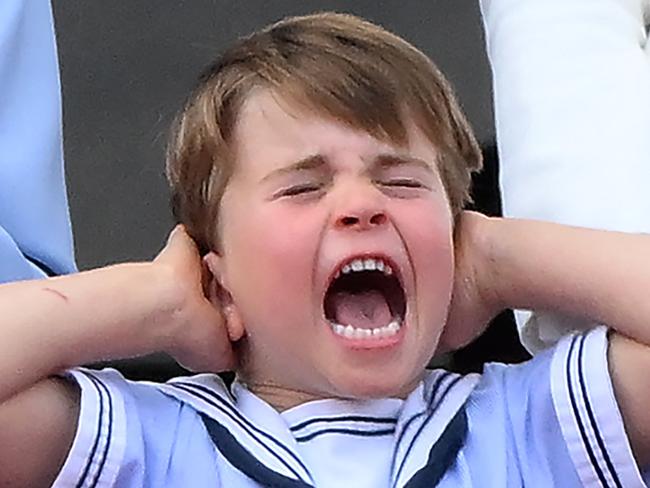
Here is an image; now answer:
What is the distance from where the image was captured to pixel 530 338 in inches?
39.1

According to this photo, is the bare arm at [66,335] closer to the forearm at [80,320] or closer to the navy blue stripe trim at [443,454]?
the forearm at [80,320]

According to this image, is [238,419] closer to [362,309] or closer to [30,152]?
[362,309]

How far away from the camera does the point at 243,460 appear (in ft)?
2.82

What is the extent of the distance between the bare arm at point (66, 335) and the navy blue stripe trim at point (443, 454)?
149 millimetres

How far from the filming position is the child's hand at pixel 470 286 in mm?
932

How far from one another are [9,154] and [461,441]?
1.12ft

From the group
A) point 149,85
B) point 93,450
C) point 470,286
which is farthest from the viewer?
point 149,85

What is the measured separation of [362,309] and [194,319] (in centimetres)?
10

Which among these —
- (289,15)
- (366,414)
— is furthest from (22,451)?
(289,15)

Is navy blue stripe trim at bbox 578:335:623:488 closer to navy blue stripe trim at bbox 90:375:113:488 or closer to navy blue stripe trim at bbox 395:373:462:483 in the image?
navy blue stripe trim at bbox 395:373:462:483

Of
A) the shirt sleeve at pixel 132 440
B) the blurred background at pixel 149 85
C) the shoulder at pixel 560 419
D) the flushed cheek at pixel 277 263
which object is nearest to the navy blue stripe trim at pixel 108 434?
the shirt sleeve at pixel 132 440

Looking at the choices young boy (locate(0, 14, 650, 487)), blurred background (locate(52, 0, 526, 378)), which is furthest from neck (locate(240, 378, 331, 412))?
blurred background (locate(52, 0, 526, 378))

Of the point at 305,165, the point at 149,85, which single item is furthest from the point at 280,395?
the point at 149,85

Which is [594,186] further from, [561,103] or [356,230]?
[356,230]
